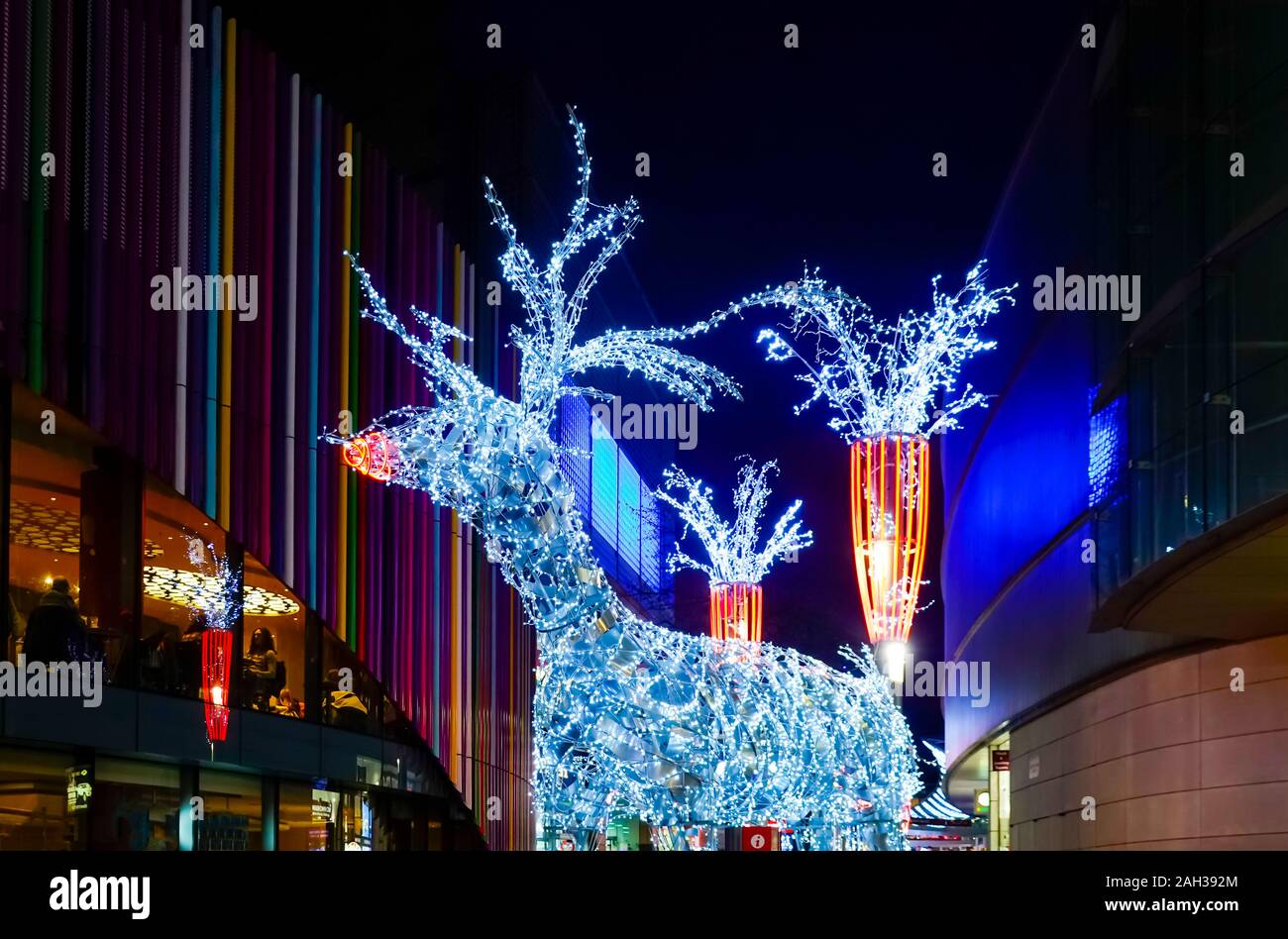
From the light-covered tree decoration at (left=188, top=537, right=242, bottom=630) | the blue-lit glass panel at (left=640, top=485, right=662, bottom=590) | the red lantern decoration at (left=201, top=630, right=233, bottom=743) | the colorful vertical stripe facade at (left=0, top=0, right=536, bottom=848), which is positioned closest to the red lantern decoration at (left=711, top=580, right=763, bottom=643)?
the colorful vertical stripe facade at (left=0, top=0, right=536, bottom=848)

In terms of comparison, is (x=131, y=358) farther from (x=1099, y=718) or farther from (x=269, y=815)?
(x=1099, y=718)

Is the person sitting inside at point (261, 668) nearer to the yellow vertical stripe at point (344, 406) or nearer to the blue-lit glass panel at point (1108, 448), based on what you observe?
the yellow vertical stripe at point (344, 406)

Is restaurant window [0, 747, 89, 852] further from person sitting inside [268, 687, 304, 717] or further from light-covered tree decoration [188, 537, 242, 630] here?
person sitting inside [268, 687, 304, 717]

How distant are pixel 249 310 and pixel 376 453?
167 inches

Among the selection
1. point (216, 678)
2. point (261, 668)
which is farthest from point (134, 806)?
point (261, 668)

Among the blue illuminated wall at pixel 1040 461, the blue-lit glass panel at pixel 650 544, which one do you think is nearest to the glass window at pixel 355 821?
the blue illuminated wall at pixel 1040 461

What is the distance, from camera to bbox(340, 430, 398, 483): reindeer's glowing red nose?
11.7m

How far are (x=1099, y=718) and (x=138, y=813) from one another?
40.5 ft

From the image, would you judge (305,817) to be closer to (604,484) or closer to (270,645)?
(270,645)

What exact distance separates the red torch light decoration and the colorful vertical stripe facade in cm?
530

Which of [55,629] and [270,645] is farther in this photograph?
[270,645]

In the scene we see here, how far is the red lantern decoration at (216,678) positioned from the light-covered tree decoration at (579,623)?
10.4 feet

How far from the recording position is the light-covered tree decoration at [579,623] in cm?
1203

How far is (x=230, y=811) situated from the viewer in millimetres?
15852
